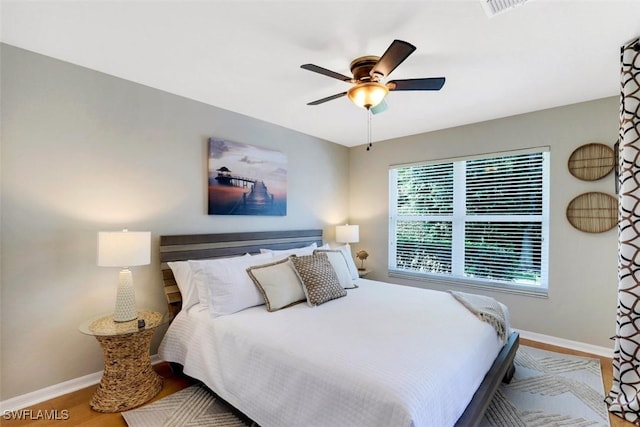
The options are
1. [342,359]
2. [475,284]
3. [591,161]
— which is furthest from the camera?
[475,284]

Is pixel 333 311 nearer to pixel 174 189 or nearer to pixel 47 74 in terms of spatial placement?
pixel 174 189

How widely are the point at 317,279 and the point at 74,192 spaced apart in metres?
2.02

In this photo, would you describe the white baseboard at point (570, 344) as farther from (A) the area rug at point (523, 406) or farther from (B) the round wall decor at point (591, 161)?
(B) the round wall decor at point (591, 161)

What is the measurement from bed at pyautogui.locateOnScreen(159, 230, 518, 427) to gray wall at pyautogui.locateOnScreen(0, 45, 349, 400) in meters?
0.42

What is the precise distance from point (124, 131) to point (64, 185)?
62 centimetres

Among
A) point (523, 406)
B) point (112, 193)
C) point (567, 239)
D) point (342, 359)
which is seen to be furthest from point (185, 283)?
point (567, 239)

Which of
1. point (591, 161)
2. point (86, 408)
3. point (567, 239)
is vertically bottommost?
point (86, 408)

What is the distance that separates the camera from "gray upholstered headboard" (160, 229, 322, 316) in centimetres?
271

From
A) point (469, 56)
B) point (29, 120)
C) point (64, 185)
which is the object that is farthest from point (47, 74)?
point (469, 56)

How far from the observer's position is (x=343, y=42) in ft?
6.64

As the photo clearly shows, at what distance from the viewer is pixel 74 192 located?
235cm

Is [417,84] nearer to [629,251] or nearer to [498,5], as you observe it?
[498,5]

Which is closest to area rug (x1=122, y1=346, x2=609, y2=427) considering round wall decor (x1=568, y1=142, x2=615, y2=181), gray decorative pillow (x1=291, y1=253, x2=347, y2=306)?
gray decorative pillow (x1=291, y1=253, x2=347, y2=306)

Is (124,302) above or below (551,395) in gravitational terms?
above
